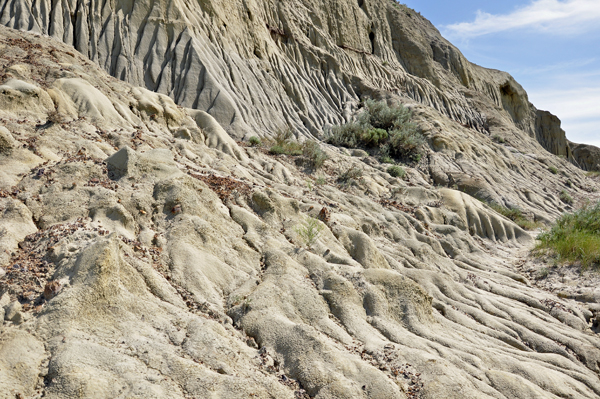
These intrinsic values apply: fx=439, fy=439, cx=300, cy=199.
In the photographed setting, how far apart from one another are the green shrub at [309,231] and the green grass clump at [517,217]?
10.0m

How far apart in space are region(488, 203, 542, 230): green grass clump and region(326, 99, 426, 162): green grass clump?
11.4 feet

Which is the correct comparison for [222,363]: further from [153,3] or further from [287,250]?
[153,3]

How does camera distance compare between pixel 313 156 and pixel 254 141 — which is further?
pixel 254 141

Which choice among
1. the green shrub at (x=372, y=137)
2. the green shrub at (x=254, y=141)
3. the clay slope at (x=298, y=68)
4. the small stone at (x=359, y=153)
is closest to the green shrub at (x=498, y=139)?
the clay slope at (x=298, y=68)

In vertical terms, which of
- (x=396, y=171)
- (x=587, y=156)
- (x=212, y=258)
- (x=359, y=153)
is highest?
(x=587, y=156)

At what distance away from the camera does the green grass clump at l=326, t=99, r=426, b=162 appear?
16.6 metres

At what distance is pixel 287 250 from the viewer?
6531 mm

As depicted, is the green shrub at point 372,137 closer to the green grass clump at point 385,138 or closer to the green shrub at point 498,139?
the green grass clump at point 385,138

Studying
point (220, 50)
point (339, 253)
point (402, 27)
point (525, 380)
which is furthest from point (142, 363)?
point (402, 27)

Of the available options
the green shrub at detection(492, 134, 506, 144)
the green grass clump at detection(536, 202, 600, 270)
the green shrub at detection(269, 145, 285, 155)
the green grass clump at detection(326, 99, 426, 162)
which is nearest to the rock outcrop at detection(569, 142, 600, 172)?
the green shrub at detection(492, 134, 506, 144)

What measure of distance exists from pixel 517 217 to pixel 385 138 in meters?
5.52

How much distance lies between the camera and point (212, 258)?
5.69 metres

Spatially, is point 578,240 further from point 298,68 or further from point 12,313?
point 298,68

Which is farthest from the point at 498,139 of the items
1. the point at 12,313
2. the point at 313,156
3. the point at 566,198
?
the point at 12,313
